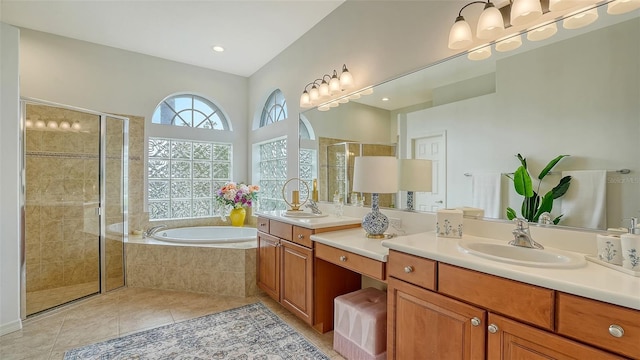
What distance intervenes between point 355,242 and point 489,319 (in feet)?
2.84

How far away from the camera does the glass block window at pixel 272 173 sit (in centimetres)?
381

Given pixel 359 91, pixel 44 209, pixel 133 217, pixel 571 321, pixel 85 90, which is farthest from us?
pixel 133 217

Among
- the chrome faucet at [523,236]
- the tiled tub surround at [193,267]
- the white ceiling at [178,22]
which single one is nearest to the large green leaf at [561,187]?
the chrome faucet at [523,236]

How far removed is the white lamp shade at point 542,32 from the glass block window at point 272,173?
2714 millimetres

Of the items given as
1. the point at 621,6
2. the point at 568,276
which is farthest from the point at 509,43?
the point at 568,276

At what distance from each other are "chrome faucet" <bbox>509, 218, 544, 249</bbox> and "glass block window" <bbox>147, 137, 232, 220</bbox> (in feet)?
12.6

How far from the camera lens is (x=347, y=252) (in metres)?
1.79

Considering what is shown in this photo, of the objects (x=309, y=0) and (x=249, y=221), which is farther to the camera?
(x=249, y=221)

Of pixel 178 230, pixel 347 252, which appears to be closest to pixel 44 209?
pixel 178 230

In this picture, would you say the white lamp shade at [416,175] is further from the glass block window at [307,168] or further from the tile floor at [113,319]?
the tile floor at [113,319]

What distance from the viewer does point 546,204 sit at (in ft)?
4.57

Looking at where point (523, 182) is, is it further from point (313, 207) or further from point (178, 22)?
point (178, 22)

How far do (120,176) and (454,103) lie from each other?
363cm

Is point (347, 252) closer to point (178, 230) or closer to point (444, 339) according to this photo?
point (444, 339)
